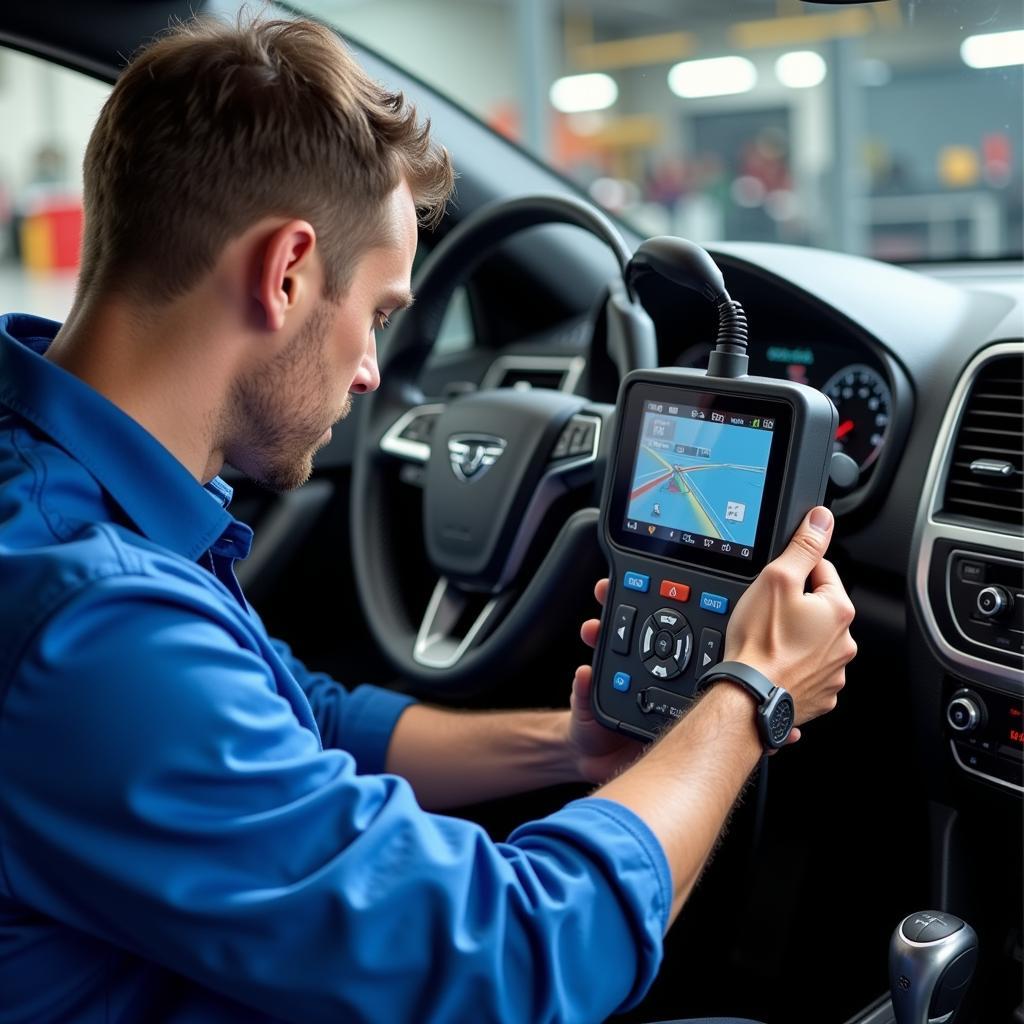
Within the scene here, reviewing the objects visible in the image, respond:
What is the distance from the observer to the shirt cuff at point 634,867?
→ 862 millimetres

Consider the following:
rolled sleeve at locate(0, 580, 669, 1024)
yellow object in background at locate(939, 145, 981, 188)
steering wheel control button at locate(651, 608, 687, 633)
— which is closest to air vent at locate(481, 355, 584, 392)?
steering wheel control button at locate(651, 608, 687, 633)

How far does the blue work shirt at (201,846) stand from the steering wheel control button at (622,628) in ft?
0.98

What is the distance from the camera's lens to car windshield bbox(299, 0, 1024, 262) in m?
5.89

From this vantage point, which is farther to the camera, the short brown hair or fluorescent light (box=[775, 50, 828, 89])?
fluorescent light (box=[775, 50, 828, 89])

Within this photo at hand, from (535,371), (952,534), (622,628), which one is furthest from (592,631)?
(535,371)

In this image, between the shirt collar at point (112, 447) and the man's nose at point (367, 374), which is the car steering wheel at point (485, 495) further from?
the shirt collar at point (112, 447)

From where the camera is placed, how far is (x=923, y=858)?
1521 mm

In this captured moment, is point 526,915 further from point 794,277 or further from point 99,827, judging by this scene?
point 794,277

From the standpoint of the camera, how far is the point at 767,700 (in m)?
0.95

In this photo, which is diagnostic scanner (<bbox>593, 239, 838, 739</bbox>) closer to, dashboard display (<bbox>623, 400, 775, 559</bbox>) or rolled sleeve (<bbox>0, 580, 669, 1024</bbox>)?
dashboard display (<bbox>623, 400, 775, 559</bbox>)

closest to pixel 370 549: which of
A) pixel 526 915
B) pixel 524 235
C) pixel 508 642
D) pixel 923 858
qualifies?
pixel 508 642

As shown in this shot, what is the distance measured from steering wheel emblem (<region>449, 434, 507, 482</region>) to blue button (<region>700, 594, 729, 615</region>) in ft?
1.60

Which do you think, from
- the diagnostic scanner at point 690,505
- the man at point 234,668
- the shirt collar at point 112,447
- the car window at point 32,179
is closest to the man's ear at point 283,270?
the man at point 234,668

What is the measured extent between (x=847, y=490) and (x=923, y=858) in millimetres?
452
